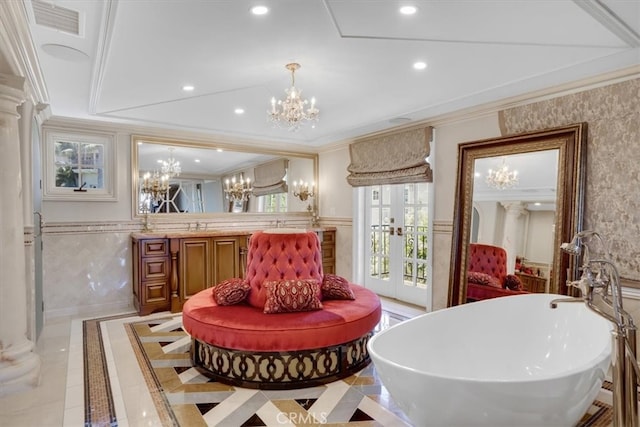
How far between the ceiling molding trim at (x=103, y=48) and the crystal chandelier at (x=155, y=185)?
1353 millimetres

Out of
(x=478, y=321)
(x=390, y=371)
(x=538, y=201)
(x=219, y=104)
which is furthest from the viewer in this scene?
(x=219, y=104)

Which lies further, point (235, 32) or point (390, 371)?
point (235, 32)

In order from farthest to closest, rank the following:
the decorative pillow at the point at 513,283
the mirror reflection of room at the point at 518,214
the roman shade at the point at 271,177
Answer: the roman shade at the point at 271,177 → the decorative pillow at the point at 513,283 → the mirror reflection of room at the point at 518,214

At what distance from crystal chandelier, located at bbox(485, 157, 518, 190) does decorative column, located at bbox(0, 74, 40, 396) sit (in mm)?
4126

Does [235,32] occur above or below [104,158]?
above

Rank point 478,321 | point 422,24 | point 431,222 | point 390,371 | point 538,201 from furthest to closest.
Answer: point 431,222 < point 538,201 < point 478,321 < point 422,24 < point 390,371

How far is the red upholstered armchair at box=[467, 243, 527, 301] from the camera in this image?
12.0ft

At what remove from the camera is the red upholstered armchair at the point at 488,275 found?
12.0 ft

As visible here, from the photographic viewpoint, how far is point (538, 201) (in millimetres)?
3422

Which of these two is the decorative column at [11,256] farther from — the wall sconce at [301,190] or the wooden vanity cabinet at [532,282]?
the wooden vanity cabinet at [532,282]

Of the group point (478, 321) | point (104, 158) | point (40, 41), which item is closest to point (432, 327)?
point (478, 321)

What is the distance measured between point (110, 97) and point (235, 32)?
2006 millimetres

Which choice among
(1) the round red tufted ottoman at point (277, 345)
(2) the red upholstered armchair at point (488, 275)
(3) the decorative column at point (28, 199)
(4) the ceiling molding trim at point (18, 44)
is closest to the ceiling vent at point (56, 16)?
(4) the ceiling molding trim at point (18, 44)

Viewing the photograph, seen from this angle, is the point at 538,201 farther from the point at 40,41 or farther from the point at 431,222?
the point at 40,41
